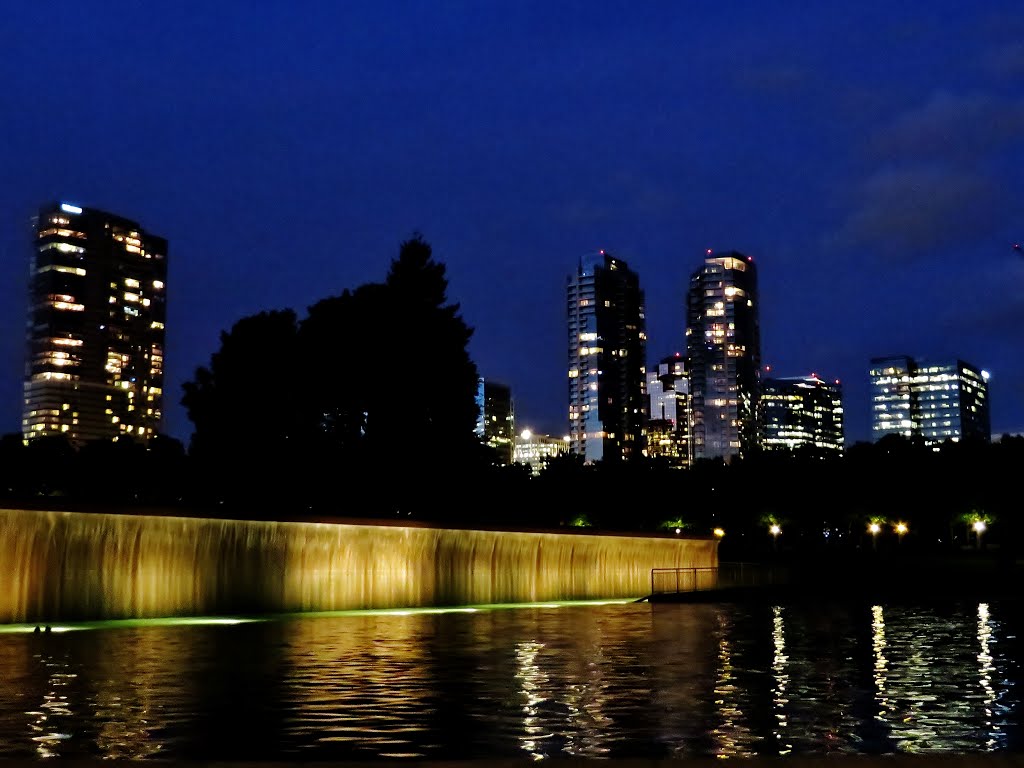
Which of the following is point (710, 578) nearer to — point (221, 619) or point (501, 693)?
point (221, 619)

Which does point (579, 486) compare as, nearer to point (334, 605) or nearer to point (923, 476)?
point (923, 476)

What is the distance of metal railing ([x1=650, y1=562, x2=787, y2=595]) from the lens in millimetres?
53969

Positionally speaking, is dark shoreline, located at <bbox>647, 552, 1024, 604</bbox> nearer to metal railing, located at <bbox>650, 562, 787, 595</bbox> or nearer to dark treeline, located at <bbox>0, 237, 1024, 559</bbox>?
metal railing, located at <bbox>650, 562, 787, 595</bbox>

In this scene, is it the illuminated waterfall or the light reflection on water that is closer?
the light reflection on water

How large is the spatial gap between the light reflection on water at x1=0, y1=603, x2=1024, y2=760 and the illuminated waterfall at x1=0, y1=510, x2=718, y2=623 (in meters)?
4.47

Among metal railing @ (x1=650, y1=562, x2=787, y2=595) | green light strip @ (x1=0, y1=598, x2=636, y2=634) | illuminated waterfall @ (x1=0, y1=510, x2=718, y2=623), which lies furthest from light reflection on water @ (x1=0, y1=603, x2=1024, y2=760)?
metal railing @ (x1=650, y1=562, x2=787, y2=595)

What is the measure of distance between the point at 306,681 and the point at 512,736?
591 centimetres

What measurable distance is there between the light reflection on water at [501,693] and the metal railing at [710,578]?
24.7 meters

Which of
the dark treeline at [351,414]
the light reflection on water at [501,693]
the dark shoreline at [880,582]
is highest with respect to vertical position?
the dark treeline at [351,414]

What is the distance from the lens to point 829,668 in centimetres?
1972

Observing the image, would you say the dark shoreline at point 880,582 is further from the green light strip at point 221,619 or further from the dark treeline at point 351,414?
the dark treeline at point 351,414

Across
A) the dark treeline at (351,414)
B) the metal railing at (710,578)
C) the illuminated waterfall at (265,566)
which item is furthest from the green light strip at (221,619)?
the dark treeline at (351,414)

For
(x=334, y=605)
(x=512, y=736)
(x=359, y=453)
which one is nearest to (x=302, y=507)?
(x=359, y=453)

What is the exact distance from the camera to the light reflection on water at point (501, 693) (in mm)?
11703
